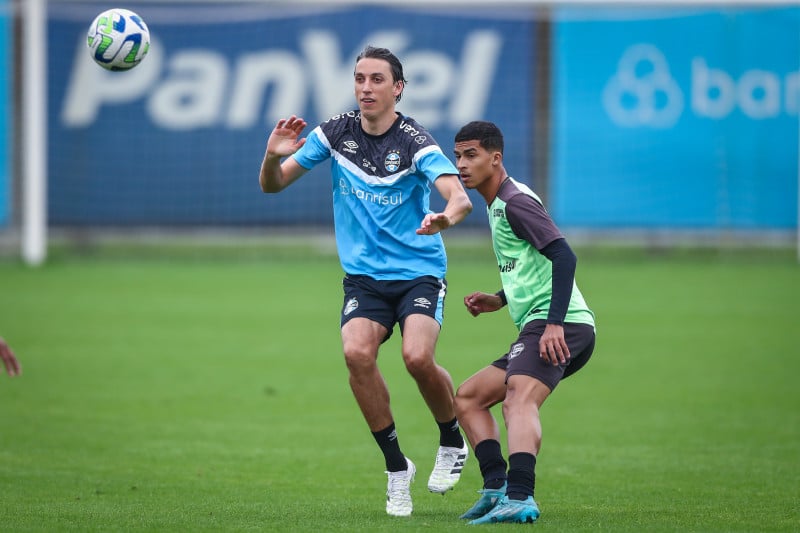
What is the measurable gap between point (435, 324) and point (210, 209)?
1893 cm

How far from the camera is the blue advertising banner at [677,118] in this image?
25.5 m

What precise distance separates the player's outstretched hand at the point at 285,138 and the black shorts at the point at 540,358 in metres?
1.89

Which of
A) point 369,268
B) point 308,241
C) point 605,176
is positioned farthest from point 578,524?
point 308,241

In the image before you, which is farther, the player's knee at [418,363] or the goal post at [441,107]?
the goal post at [441,107]

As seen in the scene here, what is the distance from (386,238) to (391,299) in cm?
38

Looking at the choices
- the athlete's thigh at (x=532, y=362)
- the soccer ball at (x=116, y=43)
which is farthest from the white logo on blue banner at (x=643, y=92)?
the athlete's thigh at (x=532, y=362)

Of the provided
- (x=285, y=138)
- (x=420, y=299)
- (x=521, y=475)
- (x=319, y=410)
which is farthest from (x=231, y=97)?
(x=521, y=475)

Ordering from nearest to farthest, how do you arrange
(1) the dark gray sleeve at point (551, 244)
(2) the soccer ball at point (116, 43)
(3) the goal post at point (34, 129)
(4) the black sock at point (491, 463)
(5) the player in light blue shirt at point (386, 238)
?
(1) the dark gray sleeve at point (551, 244) → (4) the black sock at point (491, 463) → (5) the player in light blue shirt at point (386, 238) → (2) the soccer ball at point (116, 43) → (3) the goal post at point (34, 129)

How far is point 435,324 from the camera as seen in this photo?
7.49 m

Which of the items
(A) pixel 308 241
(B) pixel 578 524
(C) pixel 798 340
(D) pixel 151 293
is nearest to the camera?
(B) pixel 578 524

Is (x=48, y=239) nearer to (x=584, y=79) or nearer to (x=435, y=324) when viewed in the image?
(x=584, y=79)

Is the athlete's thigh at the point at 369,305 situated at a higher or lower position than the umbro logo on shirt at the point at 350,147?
lower

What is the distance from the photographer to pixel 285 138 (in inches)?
305

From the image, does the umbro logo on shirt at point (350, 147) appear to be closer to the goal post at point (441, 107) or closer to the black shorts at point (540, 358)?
the black shorts at point (540, 358)
